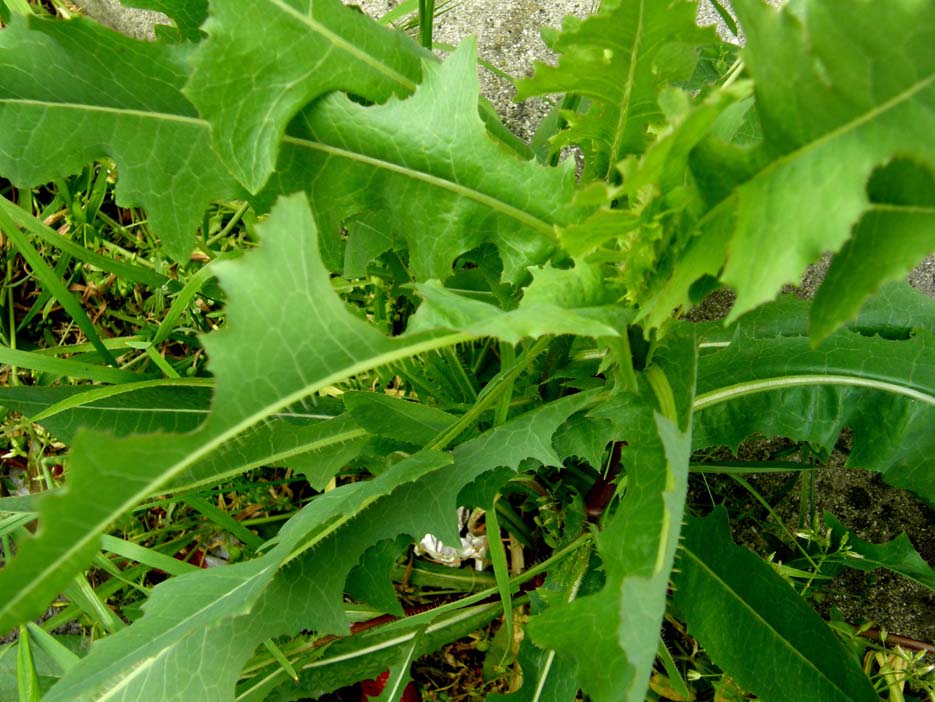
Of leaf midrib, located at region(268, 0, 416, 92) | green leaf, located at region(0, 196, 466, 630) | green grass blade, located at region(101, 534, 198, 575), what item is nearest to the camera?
green leaf, located at region(0, 196, 466, 630)

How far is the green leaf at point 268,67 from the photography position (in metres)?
0.75

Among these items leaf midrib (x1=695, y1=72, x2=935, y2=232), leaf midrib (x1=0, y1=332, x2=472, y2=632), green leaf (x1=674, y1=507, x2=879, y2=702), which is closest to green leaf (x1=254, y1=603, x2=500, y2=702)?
green leaf (x1=674, y1=507, x2=879, y2=702)

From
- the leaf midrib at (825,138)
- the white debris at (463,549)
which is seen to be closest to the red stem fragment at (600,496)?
the white debris at (463,549)

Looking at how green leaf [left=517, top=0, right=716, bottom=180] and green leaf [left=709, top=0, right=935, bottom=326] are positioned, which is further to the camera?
green leaf [left=517, top=0, right=716, bottom=180]

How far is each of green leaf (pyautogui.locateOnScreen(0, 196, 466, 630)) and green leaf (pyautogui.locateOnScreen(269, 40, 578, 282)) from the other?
0.26 metres

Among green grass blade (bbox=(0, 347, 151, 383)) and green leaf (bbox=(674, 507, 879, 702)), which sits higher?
green grass blade (bbox=(0, 347, 151, 383))

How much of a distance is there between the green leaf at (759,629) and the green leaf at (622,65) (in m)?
0.43

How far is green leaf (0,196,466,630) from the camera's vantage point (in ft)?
1.51

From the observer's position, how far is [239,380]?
532 millimetres

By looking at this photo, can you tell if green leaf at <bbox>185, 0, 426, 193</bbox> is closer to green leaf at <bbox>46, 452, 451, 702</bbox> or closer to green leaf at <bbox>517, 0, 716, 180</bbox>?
green leaf at <bbox>517, 0, 716, 180</bbox>

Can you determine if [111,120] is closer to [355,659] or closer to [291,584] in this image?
[291,584]

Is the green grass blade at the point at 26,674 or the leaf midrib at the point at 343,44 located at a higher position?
the leaf midrib at the point at 343,44

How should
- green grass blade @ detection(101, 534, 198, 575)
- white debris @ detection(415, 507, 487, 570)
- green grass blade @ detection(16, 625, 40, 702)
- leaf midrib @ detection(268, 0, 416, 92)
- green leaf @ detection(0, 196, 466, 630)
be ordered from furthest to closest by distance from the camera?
white debris @ detection(415, 507, 487, 570) → green grass blade @ detection(101, 534, 198, 575) → green grass blade @ detection(16, 625, 40, 702) → leaf midrib @ detection(268, 0, 416, 92) → green leaf @ detection(0, 196, 466, 630)

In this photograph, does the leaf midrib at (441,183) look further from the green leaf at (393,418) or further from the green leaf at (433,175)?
the green leaf at (393,418)
